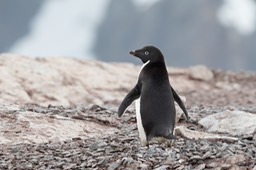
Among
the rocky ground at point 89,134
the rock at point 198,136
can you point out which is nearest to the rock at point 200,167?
the rocky ground at point 89,134

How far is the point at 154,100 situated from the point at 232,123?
6.18 ft

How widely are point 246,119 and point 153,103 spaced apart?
193cm

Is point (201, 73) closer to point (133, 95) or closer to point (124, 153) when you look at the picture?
point (133, 95)

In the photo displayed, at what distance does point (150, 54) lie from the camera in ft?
26.8

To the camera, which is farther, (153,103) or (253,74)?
(253,74)

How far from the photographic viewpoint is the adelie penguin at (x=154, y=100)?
770cm

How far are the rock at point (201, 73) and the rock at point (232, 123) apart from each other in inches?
461

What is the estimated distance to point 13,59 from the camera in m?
17.4

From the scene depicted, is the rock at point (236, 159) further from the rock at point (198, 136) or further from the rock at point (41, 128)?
the rock at point (41, 128)

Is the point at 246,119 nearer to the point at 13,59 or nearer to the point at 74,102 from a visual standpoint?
the point at 74,102

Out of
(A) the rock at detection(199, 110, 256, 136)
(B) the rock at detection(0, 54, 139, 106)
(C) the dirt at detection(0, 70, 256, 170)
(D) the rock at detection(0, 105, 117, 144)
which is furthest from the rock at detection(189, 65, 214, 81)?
(D) the rock at detection(0, 105, 117, 144)

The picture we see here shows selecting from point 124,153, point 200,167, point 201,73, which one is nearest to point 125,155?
point 124,153

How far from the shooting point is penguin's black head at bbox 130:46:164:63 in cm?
810

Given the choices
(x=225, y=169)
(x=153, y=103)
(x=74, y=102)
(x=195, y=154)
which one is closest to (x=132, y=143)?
(x=153, y=103)
